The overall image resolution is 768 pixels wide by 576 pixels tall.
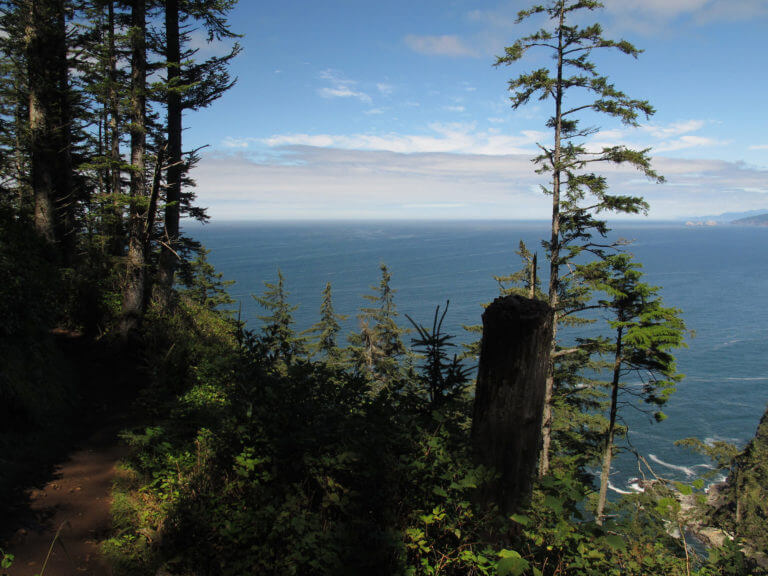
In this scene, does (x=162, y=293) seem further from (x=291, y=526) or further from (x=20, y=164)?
(x=20, y=164)

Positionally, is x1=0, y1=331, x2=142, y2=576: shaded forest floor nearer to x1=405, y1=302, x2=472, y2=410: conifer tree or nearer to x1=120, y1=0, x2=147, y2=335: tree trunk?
x1=120, y1=0, x2=147, y2=335: tree trunk

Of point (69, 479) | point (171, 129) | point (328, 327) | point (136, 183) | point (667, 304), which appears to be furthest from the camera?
point (667, 304)

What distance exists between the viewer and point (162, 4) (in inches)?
378

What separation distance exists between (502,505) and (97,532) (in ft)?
13.3

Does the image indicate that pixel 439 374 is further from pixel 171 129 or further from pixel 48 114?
pixel 48 114

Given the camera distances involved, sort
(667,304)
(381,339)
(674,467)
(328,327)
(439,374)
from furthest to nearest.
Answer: (667,304) < (674,467) < (328,327) < (381,339) < (439,374)

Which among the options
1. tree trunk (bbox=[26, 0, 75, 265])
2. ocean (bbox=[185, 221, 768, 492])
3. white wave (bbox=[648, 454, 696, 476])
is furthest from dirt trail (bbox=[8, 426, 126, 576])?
white wave (bbox=[648, 454, 696, 476])

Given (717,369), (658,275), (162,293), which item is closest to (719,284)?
(658,275)

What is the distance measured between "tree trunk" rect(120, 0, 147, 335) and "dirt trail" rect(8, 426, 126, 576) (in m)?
3.80

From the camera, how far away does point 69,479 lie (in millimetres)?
4871

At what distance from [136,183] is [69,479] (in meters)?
6.26

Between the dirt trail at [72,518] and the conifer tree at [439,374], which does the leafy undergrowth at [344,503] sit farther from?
the dirt trail at [72,518]

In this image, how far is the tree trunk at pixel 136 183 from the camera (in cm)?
857

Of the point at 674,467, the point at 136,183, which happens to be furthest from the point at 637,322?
the point at 674,467
